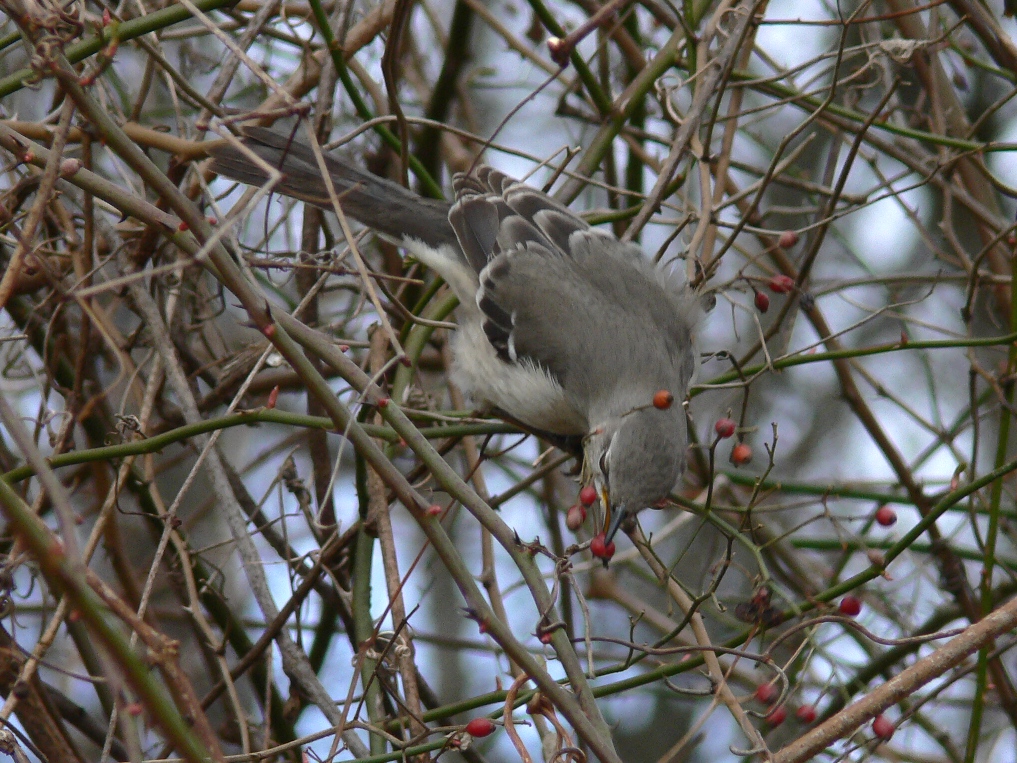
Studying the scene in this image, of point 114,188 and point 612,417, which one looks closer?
point 114,188

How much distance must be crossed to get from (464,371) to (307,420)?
4.89 ft

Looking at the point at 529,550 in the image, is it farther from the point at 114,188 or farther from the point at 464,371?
the point at 464,371

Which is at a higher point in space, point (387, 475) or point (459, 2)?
point (459, 2)

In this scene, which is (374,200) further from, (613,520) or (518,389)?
(613,520)

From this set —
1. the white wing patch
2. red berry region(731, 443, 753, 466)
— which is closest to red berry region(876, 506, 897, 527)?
red berry region(731, 443, 753, 466)

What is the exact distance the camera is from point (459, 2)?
4762 mm

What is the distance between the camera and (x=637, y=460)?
3.54 meters

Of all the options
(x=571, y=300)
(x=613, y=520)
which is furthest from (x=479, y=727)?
(x=571, y=300)

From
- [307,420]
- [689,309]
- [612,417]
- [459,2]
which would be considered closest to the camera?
[307,420]

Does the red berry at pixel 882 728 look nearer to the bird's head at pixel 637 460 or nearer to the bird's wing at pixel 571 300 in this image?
the bird's head at pixel 637 460

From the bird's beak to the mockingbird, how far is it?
0.25 metres

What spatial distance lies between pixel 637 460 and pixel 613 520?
23cm

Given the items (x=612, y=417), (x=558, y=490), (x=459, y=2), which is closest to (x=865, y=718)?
(x=612, y=417)

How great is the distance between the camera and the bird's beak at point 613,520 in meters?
3.35
